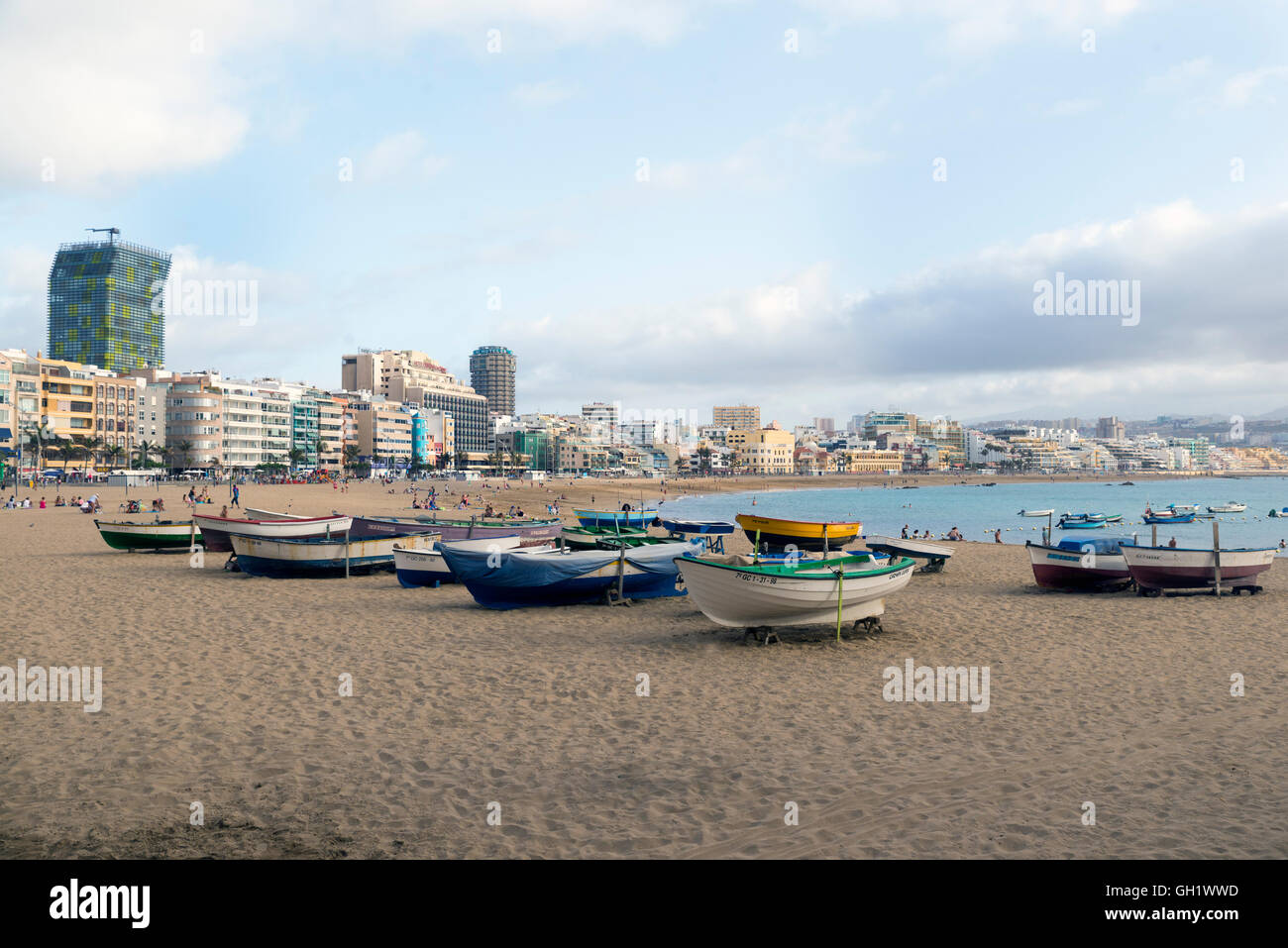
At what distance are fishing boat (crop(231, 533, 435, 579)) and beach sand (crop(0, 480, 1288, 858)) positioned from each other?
5253 mm

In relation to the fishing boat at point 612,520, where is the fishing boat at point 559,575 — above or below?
below

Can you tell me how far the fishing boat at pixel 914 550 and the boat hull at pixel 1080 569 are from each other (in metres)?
4.15

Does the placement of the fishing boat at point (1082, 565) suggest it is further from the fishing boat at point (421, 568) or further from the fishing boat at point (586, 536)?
the fishing boat at point (421, 568)

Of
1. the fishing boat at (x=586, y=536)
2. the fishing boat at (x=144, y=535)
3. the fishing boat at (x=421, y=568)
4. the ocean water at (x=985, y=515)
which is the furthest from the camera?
the ocean water at (x=985, y=515)

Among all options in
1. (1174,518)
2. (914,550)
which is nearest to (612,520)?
(914,550)

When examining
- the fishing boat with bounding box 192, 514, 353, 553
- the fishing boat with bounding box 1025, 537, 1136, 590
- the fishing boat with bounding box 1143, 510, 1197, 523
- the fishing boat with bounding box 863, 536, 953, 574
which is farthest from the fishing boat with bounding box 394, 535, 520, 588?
the fishing boat with bounding box 1143, 510, 1197, 523

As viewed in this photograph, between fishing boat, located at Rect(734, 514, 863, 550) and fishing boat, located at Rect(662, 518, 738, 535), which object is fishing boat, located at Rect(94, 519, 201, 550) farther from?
fishing boat, located at Rect(734, 514, 863, 550)

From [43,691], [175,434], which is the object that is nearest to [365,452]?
[175,434]

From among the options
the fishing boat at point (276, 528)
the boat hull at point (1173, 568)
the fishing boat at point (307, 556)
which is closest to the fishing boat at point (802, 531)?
the boat hull at point (1173, 568)

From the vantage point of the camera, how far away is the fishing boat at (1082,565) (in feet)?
73.6

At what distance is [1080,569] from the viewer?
22.6 metres
